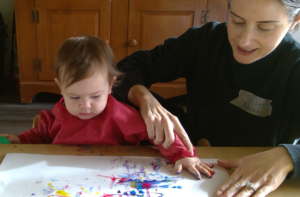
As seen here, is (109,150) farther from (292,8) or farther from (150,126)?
(292,8)

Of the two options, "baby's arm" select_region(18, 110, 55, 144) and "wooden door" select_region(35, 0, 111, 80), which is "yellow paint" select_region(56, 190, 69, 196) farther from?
"wooden door" select_region(35, 0, 111, 80)

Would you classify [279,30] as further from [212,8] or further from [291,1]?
[212,8]

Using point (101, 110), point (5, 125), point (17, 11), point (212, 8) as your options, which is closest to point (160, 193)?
point (101, 110)

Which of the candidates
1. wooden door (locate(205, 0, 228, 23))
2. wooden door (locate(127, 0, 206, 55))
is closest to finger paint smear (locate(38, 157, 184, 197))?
wooden door (locate(127, 0, 206, 55))

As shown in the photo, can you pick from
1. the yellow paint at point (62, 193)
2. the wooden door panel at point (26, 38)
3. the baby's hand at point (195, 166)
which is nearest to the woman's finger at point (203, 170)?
the baby's hand at point (195, 166)

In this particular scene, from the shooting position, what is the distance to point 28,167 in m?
0.57

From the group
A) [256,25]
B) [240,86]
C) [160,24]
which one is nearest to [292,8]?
[256,25]

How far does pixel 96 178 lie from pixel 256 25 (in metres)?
0.52

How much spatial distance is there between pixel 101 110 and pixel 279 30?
0.51m

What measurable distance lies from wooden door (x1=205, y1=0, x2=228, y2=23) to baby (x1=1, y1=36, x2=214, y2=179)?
56.5 inches

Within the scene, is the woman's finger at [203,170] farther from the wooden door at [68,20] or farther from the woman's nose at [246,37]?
the wooden door at [68,20]

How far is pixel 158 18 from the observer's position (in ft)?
6.31

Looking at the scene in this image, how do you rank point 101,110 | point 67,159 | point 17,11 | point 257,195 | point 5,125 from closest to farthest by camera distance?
1. point 257,195
2. point 67,159
3. point 101,110
4. point 5,125
5. point 17,11

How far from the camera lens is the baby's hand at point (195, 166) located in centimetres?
57
